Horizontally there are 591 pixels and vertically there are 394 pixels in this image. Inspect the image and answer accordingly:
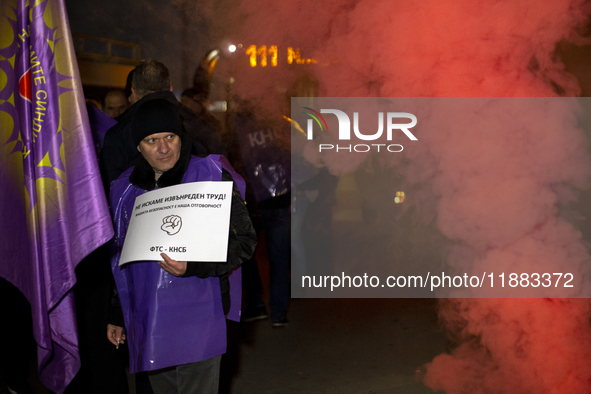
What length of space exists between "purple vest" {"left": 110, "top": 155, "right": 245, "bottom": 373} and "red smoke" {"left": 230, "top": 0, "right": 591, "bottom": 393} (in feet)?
6.04

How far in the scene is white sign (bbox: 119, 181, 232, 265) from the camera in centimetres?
180

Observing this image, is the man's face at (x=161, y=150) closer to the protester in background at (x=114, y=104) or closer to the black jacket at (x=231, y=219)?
the black jacket at (x=231, y=219)

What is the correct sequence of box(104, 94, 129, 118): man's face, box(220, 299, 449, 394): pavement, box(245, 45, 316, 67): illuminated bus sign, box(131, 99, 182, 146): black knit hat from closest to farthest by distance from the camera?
Result: box(131, 99, 182, 146): black knit hat
box(220, 299, 449, 394): pavement
box(104, 94, 129, 118): man's face
box(245, 45, 316, 67): illuminated bus sign

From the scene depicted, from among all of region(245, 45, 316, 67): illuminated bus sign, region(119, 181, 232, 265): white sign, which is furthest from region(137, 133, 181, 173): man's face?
region(245, 45, 316, 67): illuminated bus sign

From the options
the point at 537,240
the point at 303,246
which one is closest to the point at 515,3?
the point at 537,240

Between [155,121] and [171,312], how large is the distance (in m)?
0.74

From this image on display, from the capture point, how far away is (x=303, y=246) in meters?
4.41

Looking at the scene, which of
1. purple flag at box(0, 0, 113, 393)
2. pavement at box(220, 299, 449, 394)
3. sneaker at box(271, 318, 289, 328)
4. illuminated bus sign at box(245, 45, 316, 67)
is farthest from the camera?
sneaker at box(271, 318, 289, 328)

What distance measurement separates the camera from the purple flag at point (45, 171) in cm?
170

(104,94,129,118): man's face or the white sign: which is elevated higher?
(104,94,129,118): man's face

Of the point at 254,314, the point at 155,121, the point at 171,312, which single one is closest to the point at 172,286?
the point at 171,312

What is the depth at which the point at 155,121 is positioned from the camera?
2041 millimetres

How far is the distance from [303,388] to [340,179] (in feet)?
5.91

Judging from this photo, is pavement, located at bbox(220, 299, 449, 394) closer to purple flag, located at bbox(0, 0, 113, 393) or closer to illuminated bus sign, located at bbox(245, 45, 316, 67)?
purple flag, located at bbox(0, 0, 113, 393)
